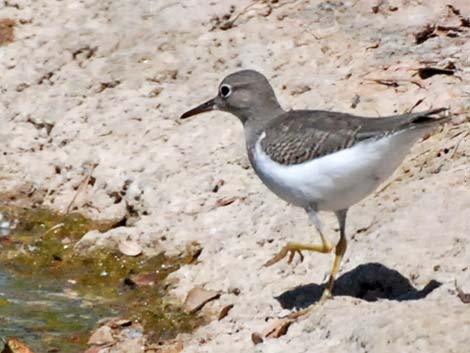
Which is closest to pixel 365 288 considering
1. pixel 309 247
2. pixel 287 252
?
pixel 309 247

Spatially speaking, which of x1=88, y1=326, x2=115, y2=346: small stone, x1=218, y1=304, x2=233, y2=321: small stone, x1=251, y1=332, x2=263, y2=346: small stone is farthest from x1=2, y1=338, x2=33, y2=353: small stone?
x1=251, y1=332, x2=263, y2=346: small stone

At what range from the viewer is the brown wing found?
859 centimetres

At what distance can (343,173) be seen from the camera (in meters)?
8.66

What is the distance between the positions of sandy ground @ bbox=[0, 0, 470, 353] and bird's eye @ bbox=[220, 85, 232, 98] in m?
1.04

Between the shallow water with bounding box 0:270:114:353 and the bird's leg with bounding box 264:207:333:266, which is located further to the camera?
the shallow water with bounding box 0:270:114:353

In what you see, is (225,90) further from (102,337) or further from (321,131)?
(102,337)

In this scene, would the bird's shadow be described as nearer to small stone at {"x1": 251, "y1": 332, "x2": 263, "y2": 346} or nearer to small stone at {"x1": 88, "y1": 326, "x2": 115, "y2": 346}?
small stone at {"x1": 251, "y1": 332, "x2": 263, "y2": 346}

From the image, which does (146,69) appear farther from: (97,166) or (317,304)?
(317,304)

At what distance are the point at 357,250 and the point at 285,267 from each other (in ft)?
1.97

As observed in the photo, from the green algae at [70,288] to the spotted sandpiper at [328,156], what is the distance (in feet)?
3.53

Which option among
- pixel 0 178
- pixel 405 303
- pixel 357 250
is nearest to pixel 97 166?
pixel 0 178

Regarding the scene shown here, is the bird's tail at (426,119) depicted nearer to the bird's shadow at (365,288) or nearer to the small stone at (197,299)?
the bird's shadow at (365,288)

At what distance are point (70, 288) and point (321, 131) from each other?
102 inches

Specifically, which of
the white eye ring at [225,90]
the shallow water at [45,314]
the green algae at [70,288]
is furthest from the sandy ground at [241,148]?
the white eye ring at [225,90]
